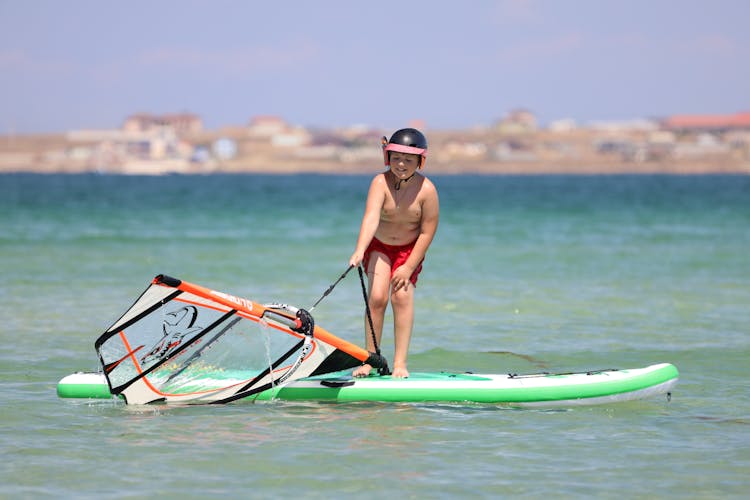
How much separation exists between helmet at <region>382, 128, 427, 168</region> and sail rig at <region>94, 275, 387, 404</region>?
4.08 feet

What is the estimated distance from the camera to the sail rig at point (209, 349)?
727 centimetres

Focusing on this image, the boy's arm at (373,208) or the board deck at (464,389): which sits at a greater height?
the boy's arm at (373,208)

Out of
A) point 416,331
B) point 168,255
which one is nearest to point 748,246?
point 168,255

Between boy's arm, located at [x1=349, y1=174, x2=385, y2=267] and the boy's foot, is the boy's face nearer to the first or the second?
boy's arm, located at [x1=349, y1=174, x2=385, y2=267]

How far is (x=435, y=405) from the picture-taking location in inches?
301

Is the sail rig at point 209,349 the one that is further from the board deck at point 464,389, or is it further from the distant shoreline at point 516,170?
the distant shoreline at point 516,170

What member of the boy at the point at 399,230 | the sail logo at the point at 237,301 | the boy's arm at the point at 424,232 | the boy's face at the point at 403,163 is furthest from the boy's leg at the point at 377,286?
the sail logo at the point at 237,301

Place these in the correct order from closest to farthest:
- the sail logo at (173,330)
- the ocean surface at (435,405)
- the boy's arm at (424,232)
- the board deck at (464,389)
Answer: the ocean surface at (435,405), the sail logo at (173,330), the board deck at (464,389), the boy's arm at (424,232)

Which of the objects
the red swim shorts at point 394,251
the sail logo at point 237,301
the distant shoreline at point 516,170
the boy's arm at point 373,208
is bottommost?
the sail logo at point 237,301

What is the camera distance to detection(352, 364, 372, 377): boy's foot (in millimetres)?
7914

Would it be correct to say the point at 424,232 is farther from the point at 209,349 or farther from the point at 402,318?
the point at 209,349

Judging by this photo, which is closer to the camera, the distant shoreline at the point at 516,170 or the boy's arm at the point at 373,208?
the boy's arm at the point at 373,208

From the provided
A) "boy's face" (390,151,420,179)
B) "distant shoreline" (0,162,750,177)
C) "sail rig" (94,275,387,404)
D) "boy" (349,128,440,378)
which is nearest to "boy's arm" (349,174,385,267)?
"boy" (349,128,440,378)

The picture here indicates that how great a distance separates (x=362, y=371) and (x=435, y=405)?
1.96ft
